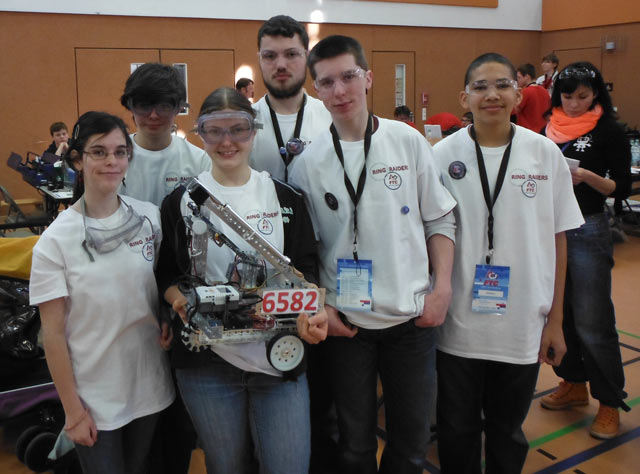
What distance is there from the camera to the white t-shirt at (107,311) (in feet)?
6.41

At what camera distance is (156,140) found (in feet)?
8.31

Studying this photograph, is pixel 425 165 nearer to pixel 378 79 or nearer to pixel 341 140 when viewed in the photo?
pixel 341 140

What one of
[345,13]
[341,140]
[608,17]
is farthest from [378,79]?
[341,140]

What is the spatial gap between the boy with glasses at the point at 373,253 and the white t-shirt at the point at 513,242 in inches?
4.8

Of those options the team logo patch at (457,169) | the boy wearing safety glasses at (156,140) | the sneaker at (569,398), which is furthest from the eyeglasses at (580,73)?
the boy wearing safety glasses at (156,140)

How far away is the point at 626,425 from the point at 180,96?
2981mm

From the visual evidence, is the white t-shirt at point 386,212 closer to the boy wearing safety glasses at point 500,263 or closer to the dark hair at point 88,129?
the boy wearing safety glasses at point 500,263

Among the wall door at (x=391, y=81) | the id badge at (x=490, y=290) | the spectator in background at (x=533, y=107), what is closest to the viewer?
the id badge at (x=490, y=290)

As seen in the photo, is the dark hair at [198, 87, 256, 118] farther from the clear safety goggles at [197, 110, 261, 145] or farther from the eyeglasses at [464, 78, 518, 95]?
the eyeglasses at [464, 78, 518, 95]

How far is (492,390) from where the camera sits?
2439 millimetres

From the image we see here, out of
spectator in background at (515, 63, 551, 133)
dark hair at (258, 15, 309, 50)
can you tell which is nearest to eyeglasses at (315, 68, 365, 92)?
dark hair at (258, 15, 309, 50)

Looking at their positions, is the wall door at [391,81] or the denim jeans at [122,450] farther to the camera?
the wall door at [391,81]

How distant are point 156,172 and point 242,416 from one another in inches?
43.6

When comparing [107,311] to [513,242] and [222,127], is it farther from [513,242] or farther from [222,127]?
[513,242]
